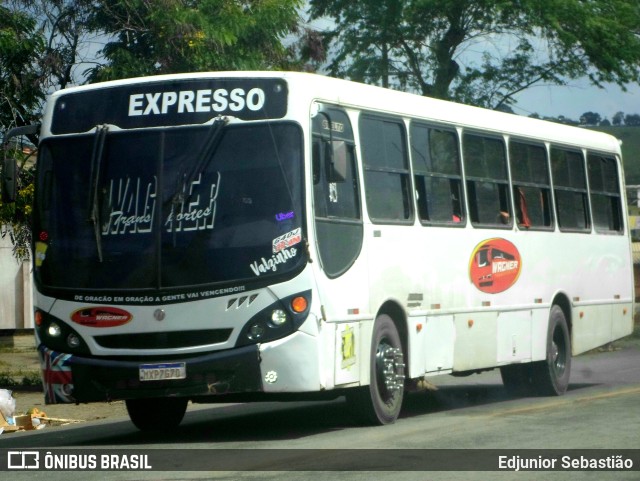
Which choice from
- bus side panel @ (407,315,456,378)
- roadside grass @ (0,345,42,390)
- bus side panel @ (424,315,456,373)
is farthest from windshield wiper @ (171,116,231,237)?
roadside grass @ (0,345,42,390)

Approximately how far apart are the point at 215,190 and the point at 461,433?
281 cm

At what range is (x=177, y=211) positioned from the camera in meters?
10.6

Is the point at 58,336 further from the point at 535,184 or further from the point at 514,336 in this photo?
the point at 535,184

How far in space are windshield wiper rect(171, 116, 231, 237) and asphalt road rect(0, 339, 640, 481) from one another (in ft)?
6.36

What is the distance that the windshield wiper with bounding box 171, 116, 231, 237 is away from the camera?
10.6 meters

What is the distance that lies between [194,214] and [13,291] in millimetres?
15579

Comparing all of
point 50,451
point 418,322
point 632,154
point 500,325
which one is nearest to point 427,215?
point 418,322

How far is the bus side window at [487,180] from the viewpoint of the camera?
13.9 meters

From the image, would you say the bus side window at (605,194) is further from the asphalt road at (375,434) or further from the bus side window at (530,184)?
the asphalt road at (375,434)

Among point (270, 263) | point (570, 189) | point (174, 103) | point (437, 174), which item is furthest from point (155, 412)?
point (570, 189)

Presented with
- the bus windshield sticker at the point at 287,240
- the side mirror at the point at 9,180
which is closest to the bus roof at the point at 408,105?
the side mirror at the point at 9,180

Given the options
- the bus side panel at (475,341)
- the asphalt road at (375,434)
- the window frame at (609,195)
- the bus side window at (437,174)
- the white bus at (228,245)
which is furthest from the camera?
the window frame at (609,195)

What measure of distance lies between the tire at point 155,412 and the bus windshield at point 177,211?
1.77 meters

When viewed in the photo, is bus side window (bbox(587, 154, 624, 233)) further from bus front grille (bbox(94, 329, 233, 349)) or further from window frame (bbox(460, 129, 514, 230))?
bus front grille (bbox(94, 329, 233, 349))
